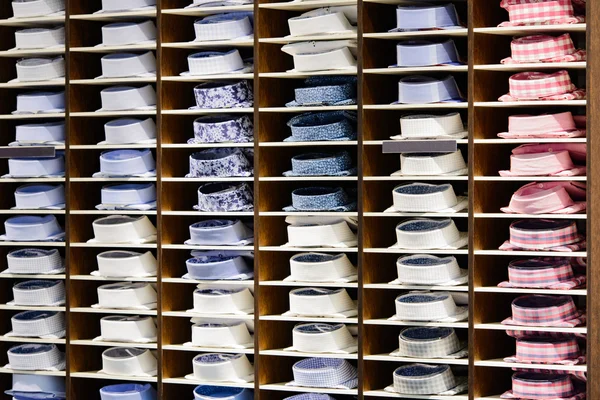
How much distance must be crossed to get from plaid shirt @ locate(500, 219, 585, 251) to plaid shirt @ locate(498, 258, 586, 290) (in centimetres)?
8

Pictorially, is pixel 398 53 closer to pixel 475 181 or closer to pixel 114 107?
pixel 475 181

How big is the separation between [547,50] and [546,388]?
4.54 ft

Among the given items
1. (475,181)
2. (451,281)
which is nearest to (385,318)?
(451,281)

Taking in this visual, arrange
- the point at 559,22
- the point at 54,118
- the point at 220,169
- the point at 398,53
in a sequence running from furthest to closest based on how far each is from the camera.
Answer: the point at 54,118 < the point at 220,169 < the point at 398,53 < the point at 559,22

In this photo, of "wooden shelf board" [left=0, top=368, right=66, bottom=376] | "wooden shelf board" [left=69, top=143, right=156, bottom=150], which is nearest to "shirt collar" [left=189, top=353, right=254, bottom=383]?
"wooden shelf board" [left=0, top=368, right=66, bottom=376]

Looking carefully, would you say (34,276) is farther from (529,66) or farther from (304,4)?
(529,66)

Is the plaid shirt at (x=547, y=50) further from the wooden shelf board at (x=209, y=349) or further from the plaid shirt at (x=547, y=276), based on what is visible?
the wooden shelf board at (x=209, y=349)

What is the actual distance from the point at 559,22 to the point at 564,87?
10.5 inches

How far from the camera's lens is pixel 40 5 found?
5379 millimetres

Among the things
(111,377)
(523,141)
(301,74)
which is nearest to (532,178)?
(523,141)

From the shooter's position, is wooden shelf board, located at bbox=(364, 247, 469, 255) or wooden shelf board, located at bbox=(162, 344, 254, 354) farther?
wooden shelf board, located at bbox=(162, 344, 254, 354)

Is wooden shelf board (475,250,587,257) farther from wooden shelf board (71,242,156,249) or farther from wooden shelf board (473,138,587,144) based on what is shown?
wooden shelf board (71,242,156,249)

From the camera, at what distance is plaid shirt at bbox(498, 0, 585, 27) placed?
4473mm

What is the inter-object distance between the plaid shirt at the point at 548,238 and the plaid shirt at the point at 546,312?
0.22 metres
